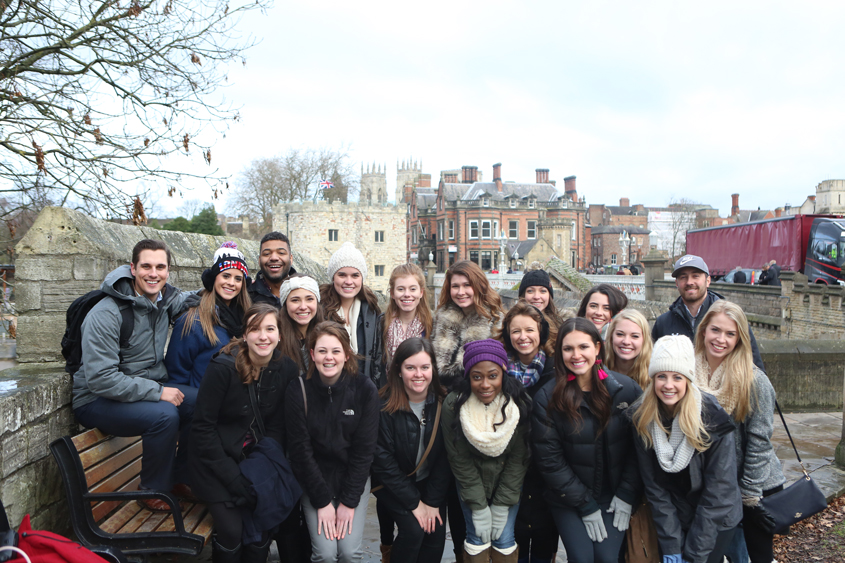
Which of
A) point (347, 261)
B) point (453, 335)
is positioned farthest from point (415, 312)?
point (347, 261)

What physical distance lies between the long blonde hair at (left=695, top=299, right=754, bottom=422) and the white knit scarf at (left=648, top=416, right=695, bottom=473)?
19.5 inches

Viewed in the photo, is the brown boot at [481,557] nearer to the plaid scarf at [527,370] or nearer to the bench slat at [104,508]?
the plaid scarf at [527,370]

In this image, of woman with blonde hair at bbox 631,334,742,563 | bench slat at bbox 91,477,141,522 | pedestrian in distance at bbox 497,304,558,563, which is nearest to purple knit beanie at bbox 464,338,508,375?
pedestrian in distance at bbox 497,304,558,563

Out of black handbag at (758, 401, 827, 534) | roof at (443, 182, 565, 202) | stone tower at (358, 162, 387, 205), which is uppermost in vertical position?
stone tower at (358, 162, 387, 205)

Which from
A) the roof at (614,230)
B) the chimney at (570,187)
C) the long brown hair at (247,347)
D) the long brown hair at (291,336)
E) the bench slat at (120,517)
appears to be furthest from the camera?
the roof at (614,230)

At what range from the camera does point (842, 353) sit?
7.27m

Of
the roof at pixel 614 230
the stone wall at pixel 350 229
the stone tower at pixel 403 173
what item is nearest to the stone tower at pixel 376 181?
the stone tower at pixel 403 173

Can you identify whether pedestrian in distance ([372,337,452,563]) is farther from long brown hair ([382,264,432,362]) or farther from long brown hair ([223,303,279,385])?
long brown hair ([223,303,279,385])

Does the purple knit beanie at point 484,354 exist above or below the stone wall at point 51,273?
below

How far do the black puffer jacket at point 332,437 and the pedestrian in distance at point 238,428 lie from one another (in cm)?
12

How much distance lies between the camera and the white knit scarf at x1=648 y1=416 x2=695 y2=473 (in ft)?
9.64

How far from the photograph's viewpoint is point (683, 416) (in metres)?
2.99

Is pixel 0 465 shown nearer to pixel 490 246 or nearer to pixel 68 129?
pixel 68 129

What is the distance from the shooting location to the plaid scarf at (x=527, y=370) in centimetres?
354
